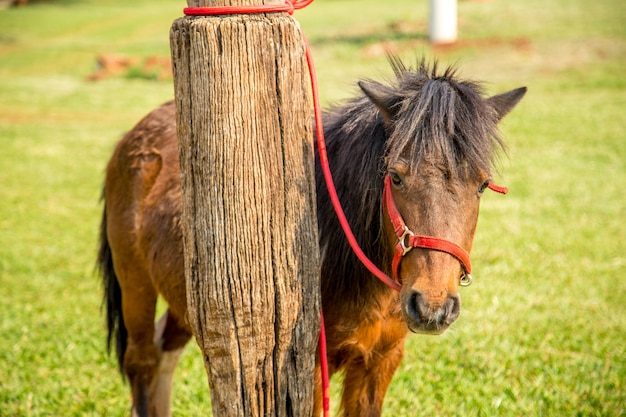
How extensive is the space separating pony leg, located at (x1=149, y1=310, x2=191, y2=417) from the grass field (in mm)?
179

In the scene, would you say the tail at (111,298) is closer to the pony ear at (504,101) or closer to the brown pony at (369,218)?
the brown pony at (369,218)

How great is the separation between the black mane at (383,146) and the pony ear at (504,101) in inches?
2.4

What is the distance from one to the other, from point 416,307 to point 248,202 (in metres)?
0.67

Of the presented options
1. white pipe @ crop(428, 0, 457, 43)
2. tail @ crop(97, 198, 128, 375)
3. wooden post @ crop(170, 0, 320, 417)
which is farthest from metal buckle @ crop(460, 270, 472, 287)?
white pipe @ crop(428, 0, 457, 43)

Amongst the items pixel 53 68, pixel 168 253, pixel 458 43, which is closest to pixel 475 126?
pixel 168 253

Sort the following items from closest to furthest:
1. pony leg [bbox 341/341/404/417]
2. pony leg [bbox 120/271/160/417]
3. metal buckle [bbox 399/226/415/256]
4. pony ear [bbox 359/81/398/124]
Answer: metal buckle [bbox 399/226/415/256] < pony ear [bbox 359/81/398/124] < pony leg [bbox 341/341/404/417] < pony leg [bbox 120/271/160/417]

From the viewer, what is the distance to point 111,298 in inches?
175

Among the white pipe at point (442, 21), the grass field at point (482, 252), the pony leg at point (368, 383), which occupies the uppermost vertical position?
the white pipe at point (442, 21)

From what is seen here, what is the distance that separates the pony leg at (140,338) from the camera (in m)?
4.10

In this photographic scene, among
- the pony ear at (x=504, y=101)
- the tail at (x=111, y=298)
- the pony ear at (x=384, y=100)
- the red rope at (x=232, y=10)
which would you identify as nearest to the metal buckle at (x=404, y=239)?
the pony ear at (x=384, y=100)

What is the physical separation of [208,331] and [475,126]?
120 centimetres

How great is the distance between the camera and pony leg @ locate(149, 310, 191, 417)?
4188 millimetres

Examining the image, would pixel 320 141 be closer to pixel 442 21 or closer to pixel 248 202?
pixel 248 202

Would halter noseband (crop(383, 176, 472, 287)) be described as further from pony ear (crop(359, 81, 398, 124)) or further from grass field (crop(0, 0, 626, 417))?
grass field (crop(0, 0, 626, 417))
